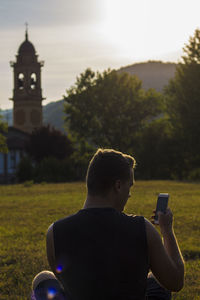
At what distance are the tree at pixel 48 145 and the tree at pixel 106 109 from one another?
5914mm

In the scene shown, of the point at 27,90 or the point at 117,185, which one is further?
the point at 27,90

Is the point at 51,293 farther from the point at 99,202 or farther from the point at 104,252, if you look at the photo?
the point at 99,202

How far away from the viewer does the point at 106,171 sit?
3.27 meters

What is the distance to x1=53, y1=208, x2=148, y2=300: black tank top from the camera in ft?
10.6

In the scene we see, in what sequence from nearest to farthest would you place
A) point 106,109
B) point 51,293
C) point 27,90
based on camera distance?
point 51,293, point 106,109, point 27,90

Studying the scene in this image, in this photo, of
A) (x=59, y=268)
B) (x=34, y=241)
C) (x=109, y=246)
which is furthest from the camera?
(x=34, y=241)

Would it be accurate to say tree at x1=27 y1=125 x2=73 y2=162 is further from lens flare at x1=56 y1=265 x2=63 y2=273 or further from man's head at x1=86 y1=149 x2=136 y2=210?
man's head at x1=86 y1=149 x2=136 y2=210

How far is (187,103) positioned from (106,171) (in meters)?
46.1

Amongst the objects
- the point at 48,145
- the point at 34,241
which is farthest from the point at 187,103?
the point at 34,241

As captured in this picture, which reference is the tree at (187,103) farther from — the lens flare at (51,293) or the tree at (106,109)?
the lens flare at (51,293)

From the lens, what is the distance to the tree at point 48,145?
71125 millimetres

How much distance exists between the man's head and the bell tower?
8951 centimetres

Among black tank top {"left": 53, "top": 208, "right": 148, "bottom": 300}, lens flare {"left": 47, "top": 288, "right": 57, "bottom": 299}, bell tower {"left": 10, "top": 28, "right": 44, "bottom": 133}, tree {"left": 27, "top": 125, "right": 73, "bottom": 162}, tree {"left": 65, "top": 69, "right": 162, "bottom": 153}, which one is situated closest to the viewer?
black tank top {"left": 53, "top": 208, "right": 148, "bottom": 300}

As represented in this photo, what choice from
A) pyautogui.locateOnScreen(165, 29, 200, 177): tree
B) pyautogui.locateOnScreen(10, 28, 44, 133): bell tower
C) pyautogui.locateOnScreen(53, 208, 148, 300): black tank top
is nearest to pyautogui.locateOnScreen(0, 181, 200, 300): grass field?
pyautogui.locateOnScreen(53, 208, 148, 300): black tank top
